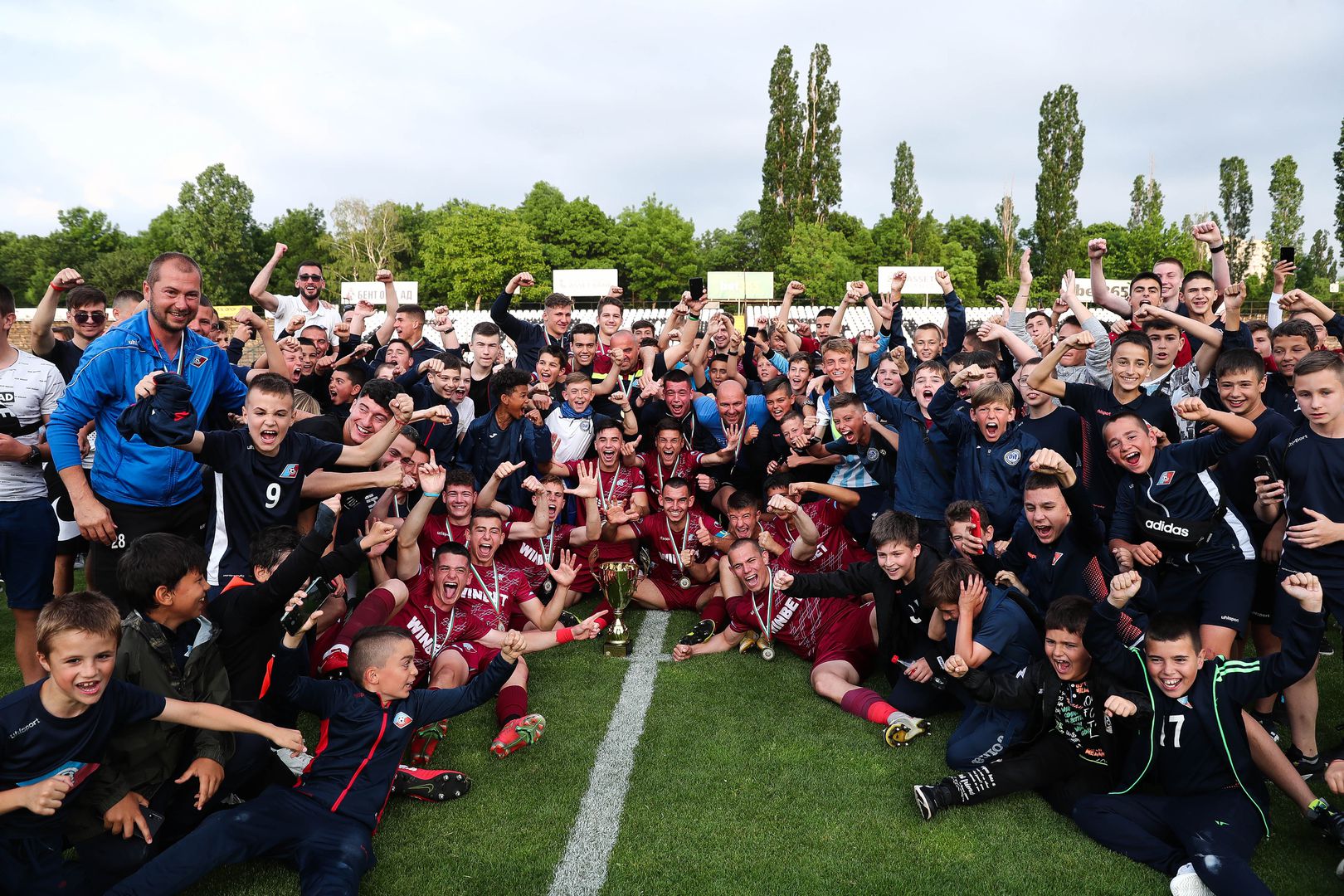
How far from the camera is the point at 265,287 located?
8.39 meters

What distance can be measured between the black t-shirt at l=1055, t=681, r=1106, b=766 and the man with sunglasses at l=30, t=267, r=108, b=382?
6.28 m

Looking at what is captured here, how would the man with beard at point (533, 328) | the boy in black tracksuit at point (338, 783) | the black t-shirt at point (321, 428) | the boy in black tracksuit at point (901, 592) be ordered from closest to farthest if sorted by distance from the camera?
the boy in black tracksuit at point (338, 783), the boy in black tracksuit at point (901, 592), the black t-shirt at point (321, 428), the man with beard at point (533, 328)

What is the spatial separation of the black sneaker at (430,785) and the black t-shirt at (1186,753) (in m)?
3.40

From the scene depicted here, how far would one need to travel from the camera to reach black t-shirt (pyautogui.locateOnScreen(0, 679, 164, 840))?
3035 mm

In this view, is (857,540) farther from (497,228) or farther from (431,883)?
(497,228)

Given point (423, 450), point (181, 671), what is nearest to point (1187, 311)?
point (423, 450)

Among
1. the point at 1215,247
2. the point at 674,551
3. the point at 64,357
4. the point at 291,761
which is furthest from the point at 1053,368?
the point at 64,357

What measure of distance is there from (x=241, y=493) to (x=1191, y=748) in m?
4.99

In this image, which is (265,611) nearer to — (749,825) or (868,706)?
(749,825)

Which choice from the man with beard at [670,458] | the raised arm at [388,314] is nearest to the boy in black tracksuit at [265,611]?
the man with beard at [670,458]

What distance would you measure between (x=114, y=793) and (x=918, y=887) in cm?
338

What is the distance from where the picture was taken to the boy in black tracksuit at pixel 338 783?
10.7ft

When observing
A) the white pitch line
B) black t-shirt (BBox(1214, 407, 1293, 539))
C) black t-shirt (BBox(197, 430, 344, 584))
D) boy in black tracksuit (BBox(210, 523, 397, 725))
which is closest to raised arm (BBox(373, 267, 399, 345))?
black t-shirt (BBox(197, 430, 344, 584))

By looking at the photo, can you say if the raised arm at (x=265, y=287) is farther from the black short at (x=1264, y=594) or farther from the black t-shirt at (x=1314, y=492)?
the black short at (x=1264, y=594)
